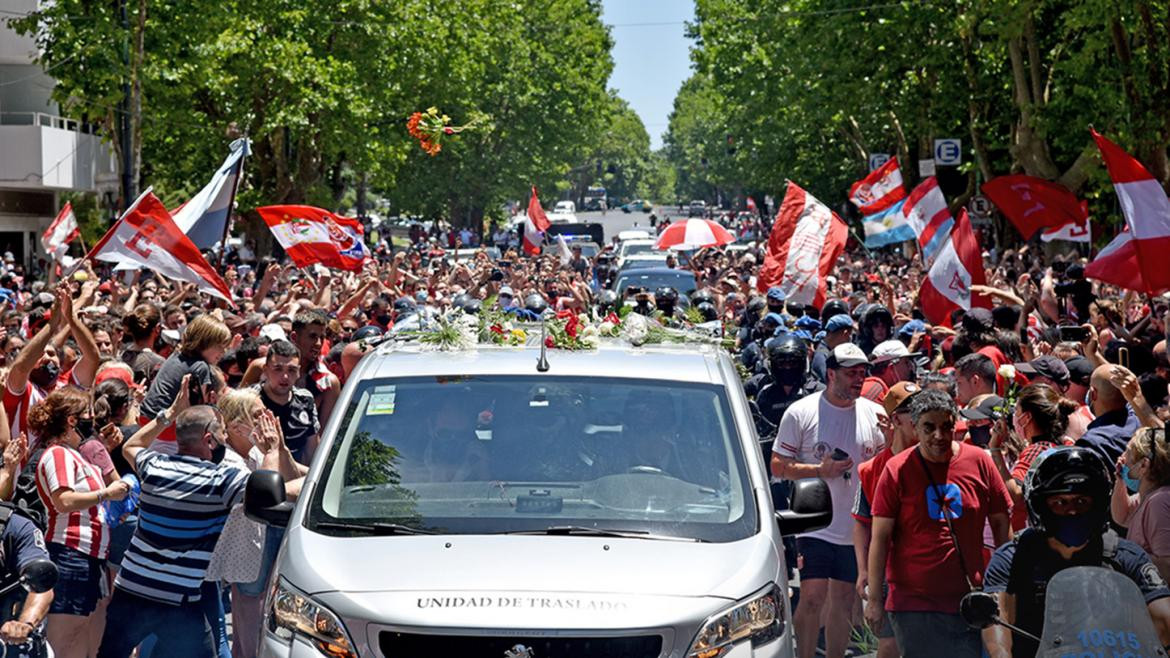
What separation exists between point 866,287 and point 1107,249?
348 inches

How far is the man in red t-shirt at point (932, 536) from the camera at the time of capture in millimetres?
7156

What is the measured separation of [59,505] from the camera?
7.59 metres

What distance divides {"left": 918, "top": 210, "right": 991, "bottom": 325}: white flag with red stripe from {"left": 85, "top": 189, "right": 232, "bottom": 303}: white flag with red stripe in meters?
6.26

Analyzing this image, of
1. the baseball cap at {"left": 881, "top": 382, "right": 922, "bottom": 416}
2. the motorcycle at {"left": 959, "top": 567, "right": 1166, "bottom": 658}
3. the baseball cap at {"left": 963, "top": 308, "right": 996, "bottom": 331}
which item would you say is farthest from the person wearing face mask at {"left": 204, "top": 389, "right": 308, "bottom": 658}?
the baseball cap at {"left": 963, "top": 308, "right": 996, "bottom": 331}

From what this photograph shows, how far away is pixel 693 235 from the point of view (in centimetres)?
3050

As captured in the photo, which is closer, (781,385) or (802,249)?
(781,385)

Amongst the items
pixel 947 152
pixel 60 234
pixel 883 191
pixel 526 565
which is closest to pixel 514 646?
pixel 526 565

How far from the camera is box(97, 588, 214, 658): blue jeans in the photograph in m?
7.44

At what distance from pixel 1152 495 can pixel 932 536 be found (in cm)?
95

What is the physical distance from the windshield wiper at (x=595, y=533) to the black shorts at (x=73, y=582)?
2.80 m

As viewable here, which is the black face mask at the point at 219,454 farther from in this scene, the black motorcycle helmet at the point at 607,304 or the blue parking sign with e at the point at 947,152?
the blue parking sign with e at the point at 947,152

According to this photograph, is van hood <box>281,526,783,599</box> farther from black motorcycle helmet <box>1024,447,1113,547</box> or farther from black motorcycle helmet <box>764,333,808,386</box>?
black motorcycle helmet <box>764,333,808,386</box>

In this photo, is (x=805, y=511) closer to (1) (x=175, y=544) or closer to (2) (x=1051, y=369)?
(1) (x=175, y=544)

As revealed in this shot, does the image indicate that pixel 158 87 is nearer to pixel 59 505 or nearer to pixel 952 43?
pixel 952 43
